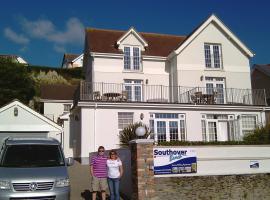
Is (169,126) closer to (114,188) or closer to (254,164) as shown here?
(254,164)

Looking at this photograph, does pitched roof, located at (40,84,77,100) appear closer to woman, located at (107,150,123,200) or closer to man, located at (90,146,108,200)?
man, located at (90,146,108,200)

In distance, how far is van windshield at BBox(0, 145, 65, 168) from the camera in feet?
33.1

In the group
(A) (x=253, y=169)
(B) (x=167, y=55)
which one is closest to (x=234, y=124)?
(B) (x=167, y=55)

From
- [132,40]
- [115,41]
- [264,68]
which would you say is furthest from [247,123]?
[264,68]

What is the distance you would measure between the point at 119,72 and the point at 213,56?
7.70 metres

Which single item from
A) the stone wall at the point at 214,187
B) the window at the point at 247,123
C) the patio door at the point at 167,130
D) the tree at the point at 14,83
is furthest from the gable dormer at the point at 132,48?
the tree at the point at 14,83

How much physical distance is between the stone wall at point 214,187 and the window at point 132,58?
54.3 ft

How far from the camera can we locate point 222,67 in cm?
2895

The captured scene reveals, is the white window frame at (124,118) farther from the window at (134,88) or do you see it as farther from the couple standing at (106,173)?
the couple standing at (106,173)

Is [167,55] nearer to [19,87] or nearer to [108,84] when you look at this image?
[108,84]

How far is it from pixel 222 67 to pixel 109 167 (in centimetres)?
2017

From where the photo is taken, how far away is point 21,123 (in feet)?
75.7

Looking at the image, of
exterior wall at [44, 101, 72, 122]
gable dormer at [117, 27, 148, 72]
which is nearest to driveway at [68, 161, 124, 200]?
gable dormer at [117, 27, 148, 72]

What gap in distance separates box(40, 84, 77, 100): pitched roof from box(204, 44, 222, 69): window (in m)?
19.6
